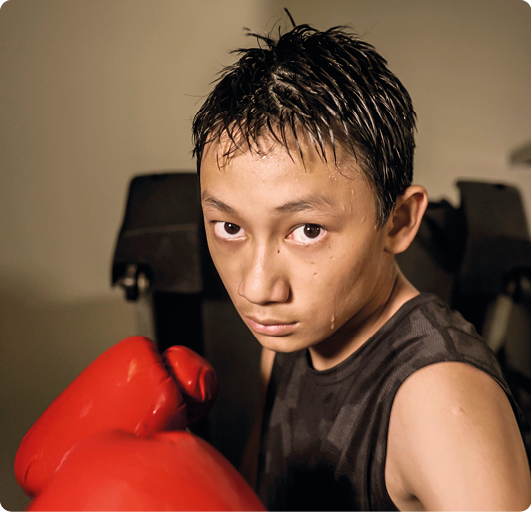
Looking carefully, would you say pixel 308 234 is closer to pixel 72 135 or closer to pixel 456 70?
pixel 72 135

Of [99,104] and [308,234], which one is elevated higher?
[99,104]

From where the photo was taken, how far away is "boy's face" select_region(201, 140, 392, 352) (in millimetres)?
335

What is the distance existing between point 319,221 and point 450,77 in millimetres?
991

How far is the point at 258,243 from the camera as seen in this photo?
358 mm

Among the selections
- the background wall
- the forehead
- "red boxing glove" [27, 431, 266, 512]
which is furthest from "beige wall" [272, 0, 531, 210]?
"red boxing glove" [27, 431, 266, 512]

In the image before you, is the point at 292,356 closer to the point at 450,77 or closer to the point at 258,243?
the point at 258,243

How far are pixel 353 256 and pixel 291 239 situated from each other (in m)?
0.07

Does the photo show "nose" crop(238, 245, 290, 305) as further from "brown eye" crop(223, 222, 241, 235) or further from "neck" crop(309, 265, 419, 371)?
"neck" crop(309, 265, 419, 371)

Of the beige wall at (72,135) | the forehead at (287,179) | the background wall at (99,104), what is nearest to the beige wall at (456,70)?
the background wall at (99,104)

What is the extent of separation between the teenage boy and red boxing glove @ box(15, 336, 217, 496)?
0.35ft

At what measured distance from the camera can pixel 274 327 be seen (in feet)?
1.28

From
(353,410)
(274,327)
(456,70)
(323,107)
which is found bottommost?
(353,410)

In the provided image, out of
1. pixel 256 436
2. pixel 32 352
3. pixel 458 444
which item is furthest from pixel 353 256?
pixel 32 352

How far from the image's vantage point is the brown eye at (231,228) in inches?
15.5
